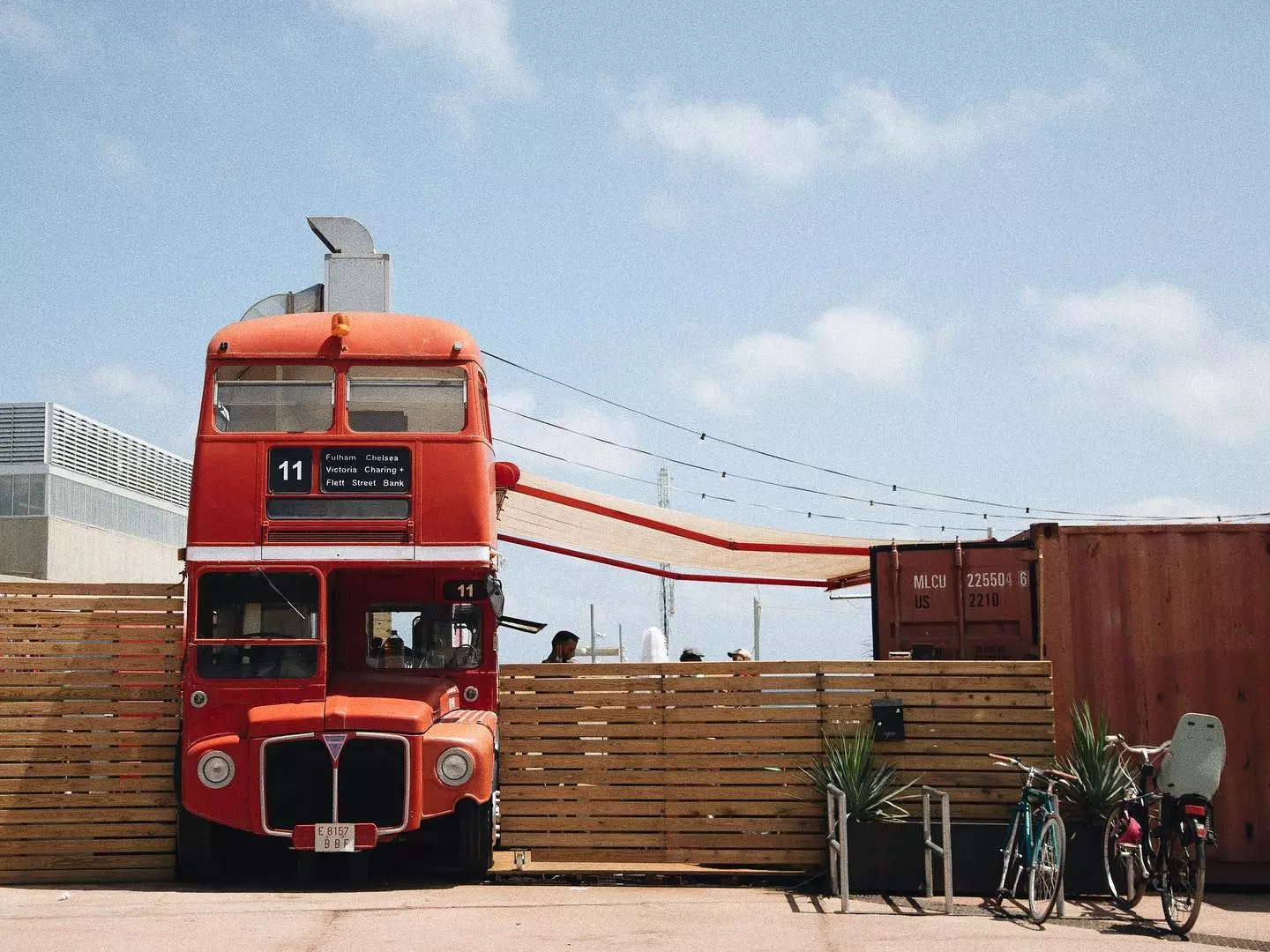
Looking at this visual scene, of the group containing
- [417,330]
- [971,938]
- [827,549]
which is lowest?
[971,938]

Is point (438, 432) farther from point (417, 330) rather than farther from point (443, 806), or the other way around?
point (443, 806)

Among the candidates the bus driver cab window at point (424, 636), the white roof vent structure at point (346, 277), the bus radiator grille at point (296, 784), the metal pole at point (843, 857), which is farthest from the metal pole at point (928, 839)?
the white roof vent structure at point (346, 277)

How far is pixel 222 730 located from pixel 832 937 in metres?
4.98

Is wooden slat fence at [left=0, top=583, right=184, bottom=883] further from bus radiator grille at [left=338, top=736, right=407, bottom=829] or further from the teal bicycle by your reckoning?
the teal bicycle

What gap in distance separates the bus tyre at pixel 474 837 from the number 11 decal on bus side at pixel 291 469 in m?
2.84

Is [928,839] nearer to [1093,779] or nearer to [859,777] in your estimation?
[859,777]

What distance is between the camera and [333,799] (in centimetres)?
1048

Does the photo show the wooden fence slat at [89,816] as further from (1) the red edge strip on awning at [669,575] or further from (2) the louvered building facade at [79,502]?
(2) the louvered building facade at [79,502]

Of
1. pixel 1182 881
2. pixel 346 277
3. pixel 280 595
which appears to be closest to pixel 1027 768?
pixel 1182 881

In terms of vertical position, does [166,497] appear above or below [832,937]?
above

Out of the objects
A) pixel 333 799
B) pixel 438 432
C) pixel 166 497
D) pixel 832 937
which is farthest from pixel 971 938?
pixel 166 497

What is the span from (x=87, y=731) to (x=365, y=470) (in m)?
3.19

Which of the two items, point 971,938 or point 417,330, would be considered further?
point 417,330

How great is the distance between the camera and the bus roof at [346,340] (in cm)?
A: 1140
